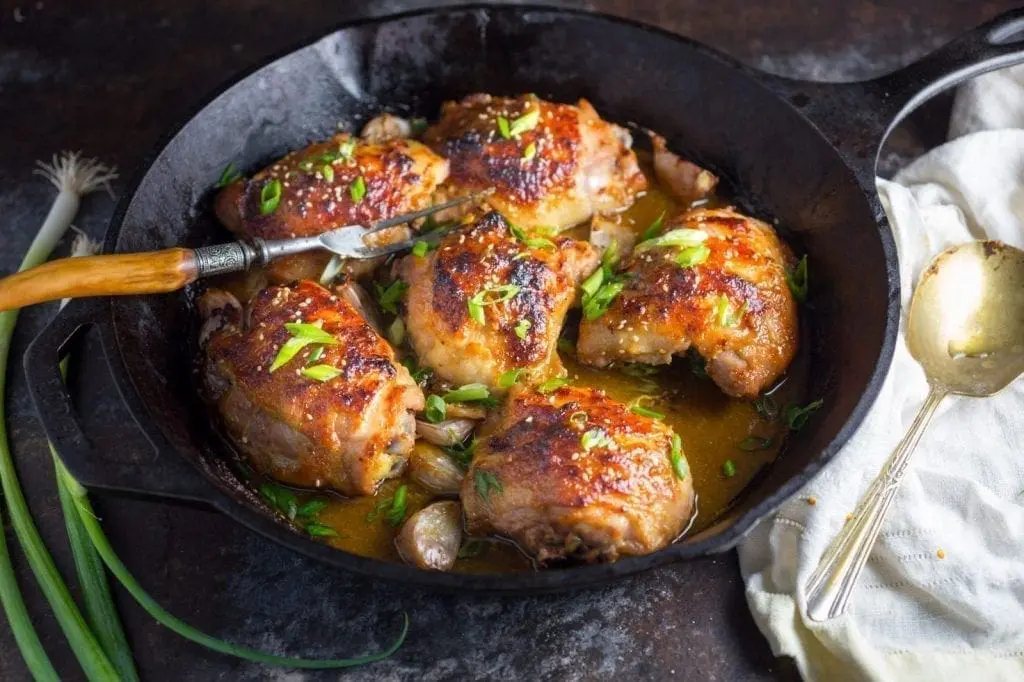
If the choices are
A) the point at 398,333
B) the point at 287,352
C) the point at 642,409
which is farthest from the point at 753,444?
the point at 287,352

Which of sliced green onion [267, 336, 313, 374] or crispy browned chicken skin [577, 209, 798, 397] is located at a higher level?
sliced green onion [267, 336, 313, 374]

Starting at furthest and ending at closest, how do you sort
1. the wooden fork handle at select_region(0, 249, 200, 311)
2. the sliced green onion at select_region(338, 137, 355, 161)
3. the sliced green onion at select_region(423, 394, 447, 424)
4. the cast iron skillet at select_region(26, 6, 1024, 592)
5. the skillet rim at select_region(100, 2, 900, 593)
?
the sliced green onion at select_region(338, 137, 355, 161) → the sliced green onion at select_region(423, 394, 447, 424) → the wooden fork handle at select_region(0, 249, 200, 311) → the cast iron skillet at select_region(26, 6, 1024, 592) → the skillet rim at select_region(100, 2, 900, 593)

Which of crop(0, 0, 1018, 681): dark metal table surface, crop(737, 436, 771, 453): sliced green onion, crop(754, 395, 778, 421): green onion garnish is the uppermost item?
crop(754, 395, 778, 421): green onion garnish

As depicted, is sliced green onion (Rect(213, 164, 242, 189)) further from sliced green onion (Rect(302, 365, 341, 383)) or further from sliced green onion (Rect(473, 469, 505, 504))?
sliced green onion (Rect(473, 469, 505, 504))

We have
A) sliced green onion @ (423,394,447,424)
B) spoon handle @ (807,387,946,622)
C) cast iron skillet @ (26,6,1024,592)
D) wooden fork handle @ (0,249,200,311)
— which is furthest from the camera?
sliced green onion @ (423,394,447,424)

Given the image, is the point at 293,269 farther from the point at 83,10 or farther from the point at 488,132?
the point at 83,10

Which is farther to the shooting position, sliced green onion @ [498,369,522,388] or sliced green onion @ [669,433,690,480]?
sliced green onion @ [498,369,522,388]

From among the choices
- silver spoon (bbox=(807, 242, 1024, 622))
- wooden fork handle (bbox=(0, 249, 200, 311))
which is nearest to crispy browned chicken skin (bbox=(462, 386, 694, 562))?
silver spoon (bbox=(807, 242, 1024, 622))
